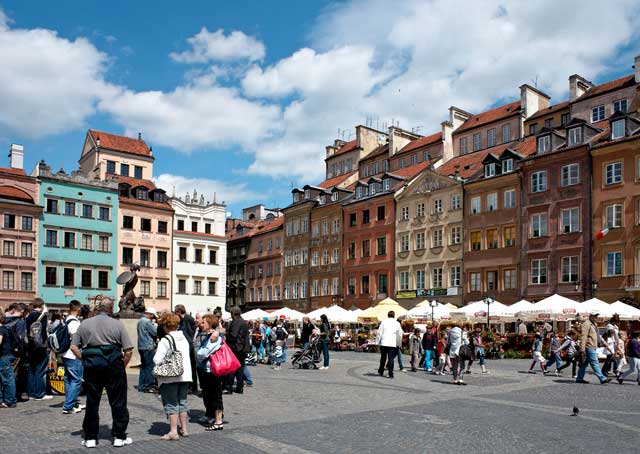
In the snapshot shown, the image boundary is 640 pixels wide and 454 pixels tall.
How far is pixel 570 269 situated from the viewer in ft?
126

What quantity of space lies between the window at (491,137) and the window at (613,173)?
1318 centimetres

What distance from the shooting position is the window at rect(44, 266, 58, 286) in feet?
169

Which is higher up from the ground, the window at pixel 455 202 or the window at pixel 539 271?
the window at pixel 455 202

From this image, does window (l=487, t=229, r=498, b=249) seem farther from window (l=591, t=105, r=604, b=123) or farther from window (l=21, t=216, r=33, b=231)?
window (l=21, t=216, r=33, b=231)

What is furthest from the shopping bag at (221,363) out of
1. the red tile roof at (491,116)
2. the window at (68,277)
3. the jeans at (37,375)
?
the window at (68,277)

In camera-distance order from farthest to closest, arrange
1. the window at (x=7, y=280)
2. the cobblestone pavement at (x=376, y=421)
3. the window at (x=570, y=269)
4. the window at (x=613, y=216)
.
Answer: the window at (x=7, y=280) < the window at (x=570, y=269) < the window at (x=613, y=216) < the cobblestone pavement at (x=376, y=421)

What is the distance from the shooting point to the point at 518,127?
47.7 meters

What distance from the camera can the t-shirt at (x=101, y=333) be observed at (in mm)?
8398

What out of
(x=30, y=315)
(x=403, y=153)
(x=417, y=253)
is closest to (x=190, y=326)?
(x=30, y=315)

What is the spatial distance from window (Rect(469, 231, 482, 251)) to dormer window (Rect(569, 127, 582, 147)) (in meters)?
8.13

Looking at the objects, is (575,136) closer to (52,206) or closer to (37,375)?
(37,375)

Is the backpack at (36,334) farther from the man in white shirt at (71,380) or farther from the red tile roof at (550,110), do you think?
the red tile roof at (550,110)

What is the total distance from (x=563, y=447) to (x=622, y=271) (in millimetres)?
29642

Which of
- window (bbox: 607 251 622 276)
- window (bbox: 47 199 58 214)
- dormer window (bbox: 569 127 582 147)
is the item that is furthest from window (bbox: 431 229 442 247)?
window (bbox: 47 199 58 214)
